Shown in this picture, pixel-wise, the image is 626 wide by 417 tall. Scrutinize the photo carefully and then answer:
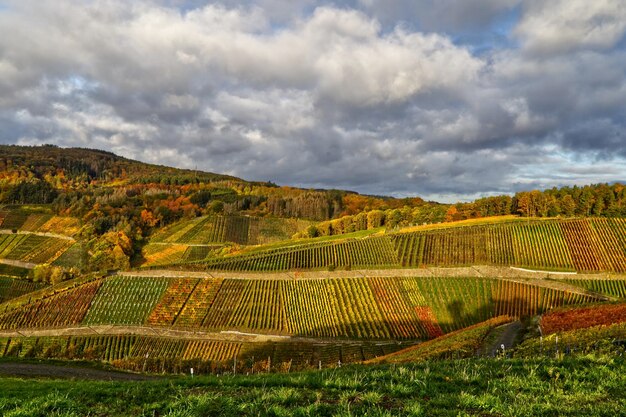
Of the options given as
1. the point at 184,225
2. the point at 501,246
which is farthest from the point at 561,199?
the point at 184,225

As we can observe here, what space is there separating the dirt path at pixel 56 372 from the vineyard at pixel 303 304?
20.0m

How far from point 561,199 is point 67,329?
382ft

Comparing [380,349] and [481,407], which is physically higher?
[481,407]

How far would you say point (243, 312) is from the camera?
64938 mm

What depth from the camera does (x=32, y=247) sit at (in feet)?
468

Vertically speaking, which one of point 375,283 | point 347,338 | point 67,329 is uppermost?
point 375,283

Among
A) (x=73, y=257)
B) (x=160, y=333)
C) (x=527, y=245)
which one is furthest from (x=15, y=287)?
(x=527, y=245)

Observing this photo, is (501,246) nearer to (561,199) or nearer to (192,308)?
(561,199)

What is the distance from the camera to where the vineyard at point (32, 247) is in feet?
440

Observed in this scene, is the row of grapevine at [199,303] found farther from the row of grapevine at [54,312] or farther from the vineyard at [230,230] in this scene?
the vineyard at [230,230]

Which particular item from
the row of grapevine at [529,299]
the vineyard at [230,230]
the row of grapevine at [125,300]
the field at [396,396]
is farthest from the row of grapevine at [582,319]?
the vineyard at [230,230]

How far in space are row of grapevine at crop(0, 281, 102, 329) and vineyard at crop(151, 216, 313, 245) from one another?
7774 centimetres

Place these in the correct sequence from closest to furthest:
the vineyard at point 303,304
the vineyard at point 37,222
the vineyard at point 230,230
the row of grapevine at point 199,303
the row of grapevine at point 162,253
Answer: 1. the vineyard at point 303,304
2. the row of grapevine at point 199,303
3. the row of grapevine at point 162,253
4. the vineyard at point 230,230
5. the vineyard at point 37,222

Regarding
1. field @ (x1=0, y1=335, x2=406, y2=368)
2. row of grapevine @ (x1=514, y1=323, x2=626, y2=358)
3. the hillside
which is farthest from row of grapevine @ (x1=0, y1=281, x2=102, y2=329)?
row of grapevine @ (x1=514, y1=323, x2=626, y2=358)
